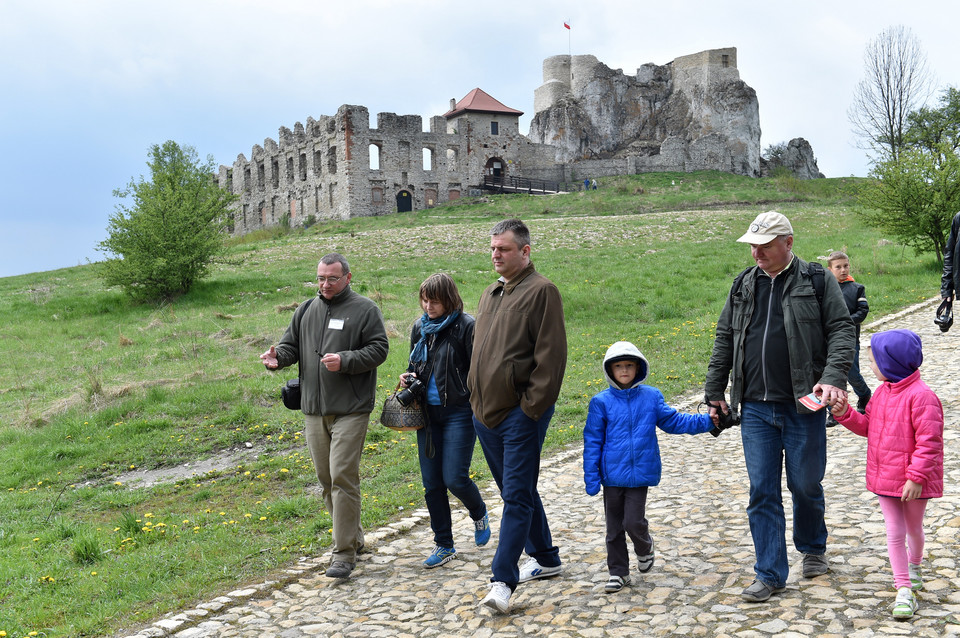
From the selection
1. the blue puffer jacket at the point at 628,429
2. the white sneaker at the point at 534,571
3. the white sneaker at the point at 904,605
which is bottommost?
the white sneaker at the point at 534,571

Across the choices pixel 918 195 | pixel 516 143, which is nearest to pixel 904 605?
pixel 918 195

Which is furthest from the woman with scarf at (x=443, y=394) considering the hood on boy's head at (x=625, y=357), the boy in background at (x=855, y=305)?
the boy in background at (x=855, y=305)

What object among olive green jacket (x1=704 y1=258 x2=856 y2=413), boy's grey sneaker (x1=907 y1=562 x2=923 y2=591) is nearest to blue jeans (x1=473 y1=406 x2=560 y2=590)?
olive green jacket (x1=704 y1=258 x2=856 y2=413)

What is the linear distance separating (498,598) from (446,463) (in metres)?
1.27

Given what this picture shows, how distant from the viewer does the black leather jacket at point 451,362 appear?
19.2 ft

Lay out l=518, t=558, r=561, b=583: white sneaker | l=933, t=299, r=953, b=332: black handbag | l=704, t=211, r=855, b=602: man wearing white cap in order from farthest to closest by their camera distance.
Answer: l=933, t=299, r=953, b=332: black handbag
l=518, t=558, r=561, b=583: white sneaker
l=704, t=211, r=855, b=602: man wearing white cap

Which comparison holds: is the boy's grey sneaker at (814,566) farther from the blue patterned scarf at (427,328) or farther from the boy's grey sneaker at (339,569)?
the boy's grey sneaker at (339,569)

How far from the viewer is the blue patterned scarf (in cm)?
601

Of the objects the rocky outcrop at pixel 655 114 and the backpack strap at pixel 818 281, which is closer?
the backpack strap at pixel 818 281

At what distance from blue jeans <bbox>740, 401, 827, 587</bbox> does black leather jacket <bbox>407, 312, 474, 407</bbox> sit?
2.08 meters

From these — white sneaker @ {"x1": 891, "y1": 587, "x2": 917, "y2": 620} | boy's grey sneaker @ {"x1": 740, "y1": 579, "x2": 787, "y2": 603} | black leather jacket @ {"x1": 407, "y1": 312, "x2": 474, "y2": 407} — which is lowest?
boy's grey sneaker @ {"x1": 740, "y1": 579, "x2": 787, "y2": 603}

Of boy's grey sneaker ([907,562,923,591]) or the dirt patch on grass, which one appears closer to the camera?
boy's grey sneaker ([907,562,923,591])

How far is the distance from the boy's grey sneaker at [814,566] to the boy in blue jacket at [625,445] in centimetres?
103

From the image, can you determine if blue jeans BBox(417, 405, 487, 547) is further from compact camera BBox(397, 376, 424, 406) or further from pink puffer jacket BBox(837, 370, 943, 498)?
pink puffer jacket BBox(837, 370, 943, 498)
